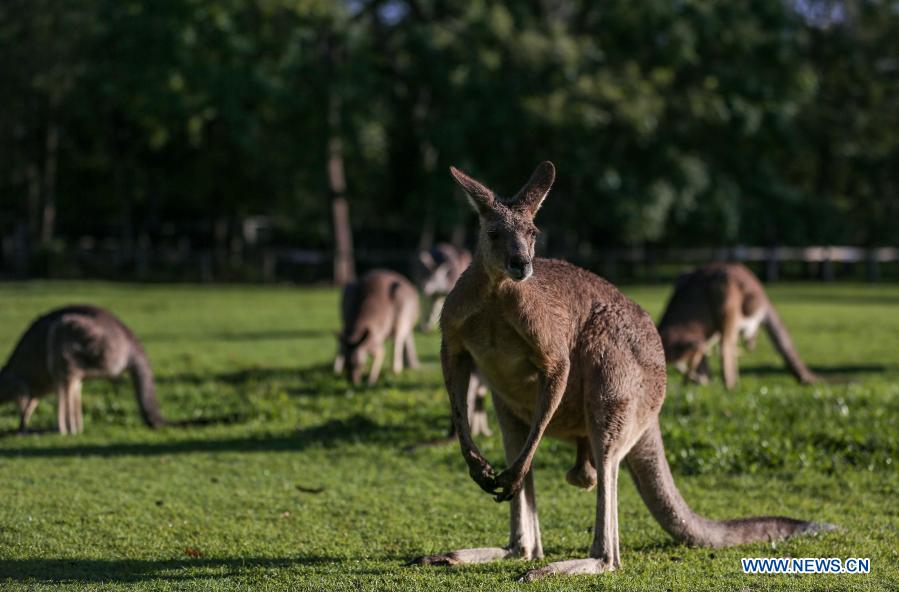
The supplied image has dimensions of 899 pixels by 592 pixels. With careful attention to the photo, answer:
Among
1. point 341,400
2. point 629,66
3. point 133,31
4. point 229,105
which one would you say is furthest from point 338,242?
point 341,400

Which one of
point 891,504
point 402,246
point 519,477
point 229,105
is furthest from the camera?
point 402,246

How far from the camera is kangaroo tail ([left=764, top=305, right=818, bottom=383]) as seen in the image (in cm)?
834

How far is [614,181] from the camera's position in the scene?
902 inches

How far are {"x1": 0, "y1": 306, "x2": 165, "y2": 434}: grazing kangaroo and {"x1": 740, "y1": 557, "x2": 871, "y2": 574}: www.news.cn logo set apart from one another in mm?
4331

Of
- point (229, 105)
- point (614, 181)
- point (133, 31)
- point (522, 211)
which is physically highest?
point (133, 31)

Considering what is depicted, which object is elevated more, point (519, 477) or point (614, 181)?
point (614, 181)

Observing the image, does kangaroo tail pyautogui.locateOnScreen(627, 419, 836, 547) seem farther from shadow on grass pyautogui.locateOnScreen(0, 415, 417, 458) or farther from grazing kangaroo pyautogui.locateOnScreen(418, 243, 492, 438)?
grazing kangaroo pyautogui.locateOnScreen(418, 243, 492, 438)

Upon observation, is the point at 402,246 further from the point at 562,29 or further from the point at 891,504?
the point at 891,504

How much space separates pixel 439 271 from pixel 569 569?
7.92m

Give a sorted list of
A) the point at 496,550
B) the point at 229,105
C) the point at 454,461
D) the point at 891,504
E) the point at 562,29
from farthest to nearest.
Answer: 1. the point at 562,29
2. the point at 229,105
3. the point at 454,461
4. the point at 891,504
5. the point at 496,550

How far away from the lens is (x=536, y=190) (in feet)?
11.9

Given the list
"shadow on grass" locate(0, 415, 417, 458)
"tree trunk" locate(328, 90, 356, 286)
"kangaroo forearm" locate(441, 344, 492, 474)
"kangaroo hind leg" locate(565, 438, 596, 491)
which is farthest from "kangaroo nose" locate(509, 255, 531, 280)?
"tree trunk" locate(328, 90, 356, 286)

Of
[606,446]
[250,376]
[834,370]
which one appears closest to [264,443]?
[250,376]

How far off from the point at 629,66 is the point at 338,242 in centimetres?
770
